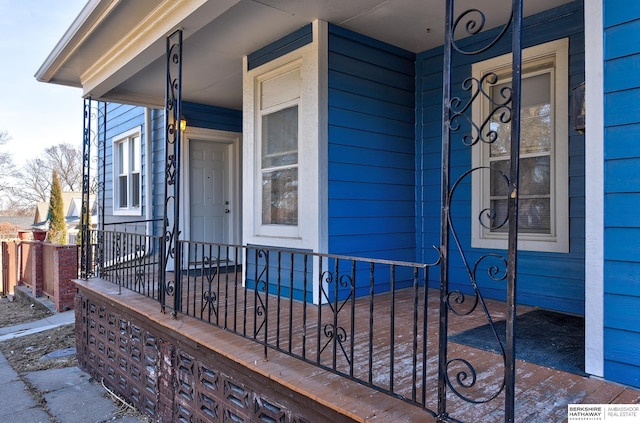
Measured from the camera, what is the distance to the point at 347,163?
3736 mm

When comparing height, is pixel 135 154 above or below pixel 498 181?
above

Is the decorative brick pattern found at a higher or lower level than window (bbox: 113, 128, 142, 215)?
lower

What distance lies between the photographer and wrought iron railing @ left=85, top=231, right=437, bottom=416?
1.79 metres

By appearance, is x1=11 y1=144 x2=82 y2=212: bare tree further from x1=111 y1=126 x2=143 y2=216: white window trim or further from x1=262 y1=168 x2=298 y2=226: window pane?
x1=262 y1=168 x2=298 y2=226: window pane

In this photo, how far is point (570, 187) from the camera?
3.10m

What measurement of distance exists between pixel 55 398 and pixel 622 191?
455 centimetres

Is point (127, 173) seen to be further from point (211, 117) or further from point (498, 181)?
point (498, 181)

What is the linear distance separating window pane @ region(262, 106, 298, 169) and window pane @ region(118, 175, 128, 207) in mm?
4211

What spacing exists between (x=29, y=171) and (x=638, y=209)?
3148 centimetres

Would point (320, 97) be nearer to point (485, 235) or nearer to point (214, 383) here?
point (485, 235)

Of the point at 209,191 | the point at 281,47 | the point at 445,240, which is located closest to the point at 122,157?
the point at 209,191

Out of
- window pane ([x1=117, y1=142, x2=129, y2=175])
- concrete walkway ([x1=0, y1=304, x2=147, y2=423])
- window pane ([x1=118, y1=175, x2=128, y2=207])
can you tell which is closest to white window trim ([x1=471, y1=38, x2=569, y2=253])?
concrete walkway ([x1=0, y1=304, x2=147, y2=423])

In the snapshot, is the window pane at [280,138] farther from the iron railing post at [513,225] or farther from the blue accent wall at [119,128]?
the blue accent wall at [119,128]

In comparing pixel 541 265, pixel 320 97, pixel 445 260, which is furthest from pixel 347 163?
pixel 445 260
